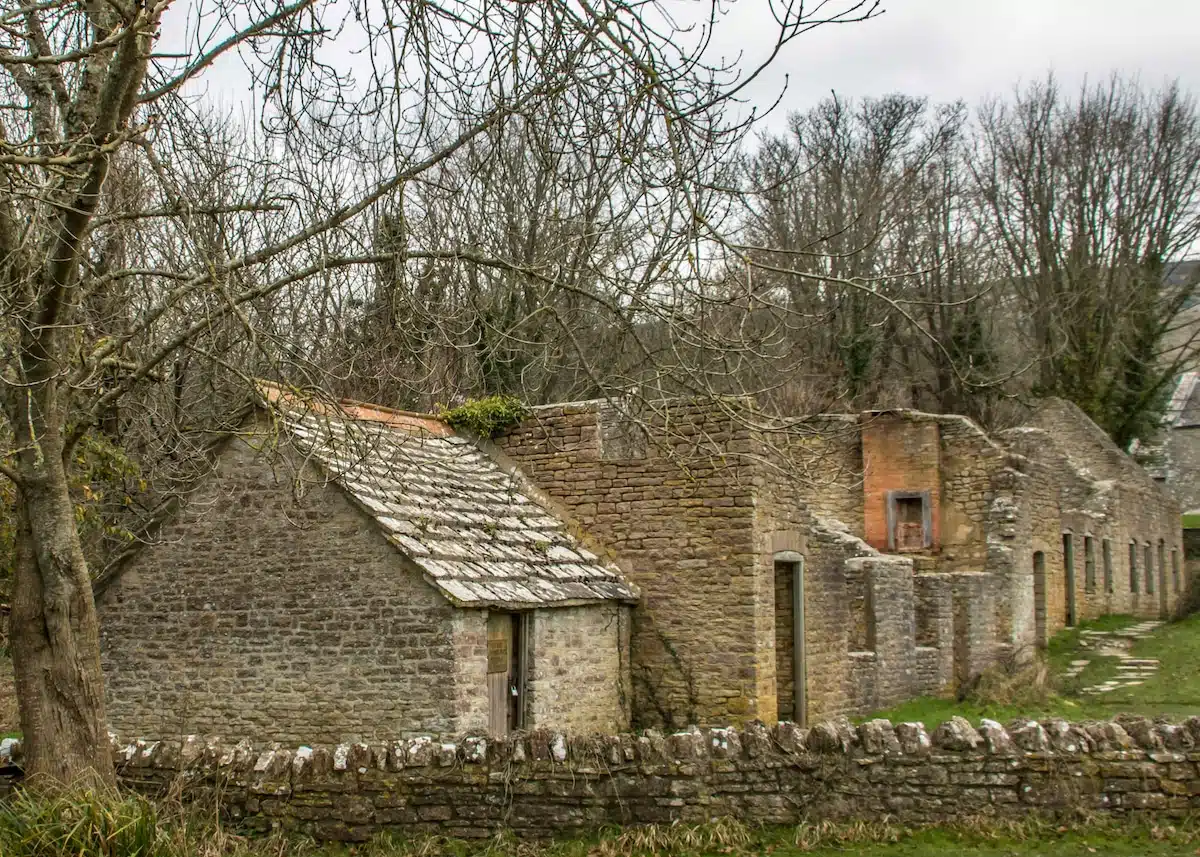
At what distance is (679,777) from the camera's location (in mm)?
8594

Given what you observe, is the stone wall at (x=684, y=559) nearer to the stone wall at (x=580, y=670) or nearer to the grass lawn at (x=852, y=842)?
the stone wall at (x=580, y=670)

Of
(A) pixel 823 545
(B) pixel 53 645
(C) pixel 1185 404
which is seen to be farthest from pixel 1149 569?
(B) pixel 53 645

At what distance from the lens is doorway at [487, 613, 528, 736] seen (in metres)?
11.8

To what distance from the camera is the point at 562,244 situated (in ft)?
23.8

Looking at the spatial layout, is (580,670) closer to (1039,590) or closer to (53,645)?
(53,645)

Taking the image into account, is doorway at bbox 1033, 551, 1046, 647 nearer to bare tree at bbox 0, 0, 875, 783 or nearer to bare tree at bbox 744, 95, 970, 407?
bare tree at bbox 744, 95, 970, 407

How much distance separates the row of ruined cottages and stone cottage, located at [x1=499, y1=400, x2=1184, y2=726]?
0.13 ft

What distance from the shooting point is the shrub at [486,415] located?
15.3 metres

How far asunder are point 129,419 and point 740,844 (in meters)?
13.1

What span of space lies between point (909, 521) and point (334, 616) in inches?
599

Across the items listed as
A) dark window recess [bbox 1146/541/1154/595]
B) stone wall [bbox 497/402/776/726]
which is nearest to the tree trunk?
stone wall [bbox 497/402/776/726]

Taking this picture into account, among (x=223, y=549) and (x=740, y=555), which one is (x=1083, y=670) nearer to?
(x=740, y=555)

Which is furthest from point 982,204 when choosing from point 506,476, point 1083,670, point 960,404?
point 506,476

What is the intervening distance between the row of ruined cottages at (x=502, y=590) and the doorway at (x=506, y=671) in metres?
0.02
